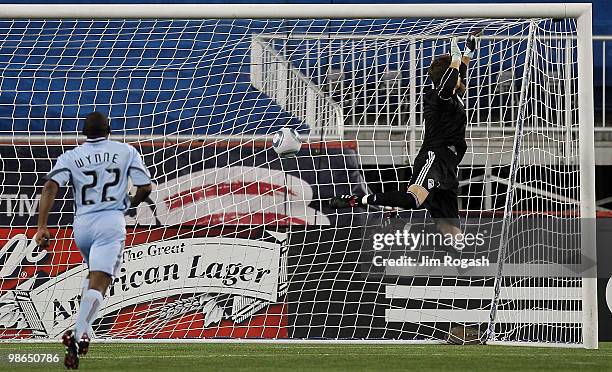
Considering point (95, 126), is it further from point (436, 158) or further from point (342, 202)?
point (436, 158)

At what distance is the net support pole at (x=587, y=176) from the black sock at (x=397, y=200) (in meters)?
1.34

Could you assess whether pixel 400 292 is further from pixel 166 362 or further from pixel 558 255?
pixel 166 362

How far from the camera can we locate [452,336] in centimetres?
1024

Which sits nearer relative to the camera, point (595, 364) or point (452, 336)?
point (595, 364)

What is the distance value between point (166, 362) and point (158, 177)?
3882 mm

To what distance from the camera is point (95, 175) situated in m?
7.29

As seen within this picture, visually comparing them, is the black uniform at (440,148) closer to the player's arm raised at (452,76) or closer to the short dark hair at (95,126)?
the player's arm raised at (452,76)

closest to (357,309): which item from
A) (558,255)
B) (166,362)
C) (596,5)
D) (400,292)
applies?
(400,292)

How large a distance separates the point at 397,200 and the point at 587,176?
4.97 feet

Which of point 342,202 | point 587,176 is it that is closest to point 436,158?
point 342,202

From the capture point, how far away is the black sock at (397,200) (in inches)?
386

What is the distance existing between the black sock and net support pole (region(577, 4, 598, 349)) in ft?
4.39

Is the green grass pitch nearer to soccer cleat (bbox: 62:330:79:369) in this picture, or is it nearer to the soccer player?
soccer cleat (bbox: 62:330:79:369)

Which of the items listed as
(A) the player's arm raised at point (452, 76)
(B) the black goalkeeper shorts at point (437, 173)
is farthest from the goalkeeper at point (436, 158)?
(A) the player's arm raised at point (452, 76)
